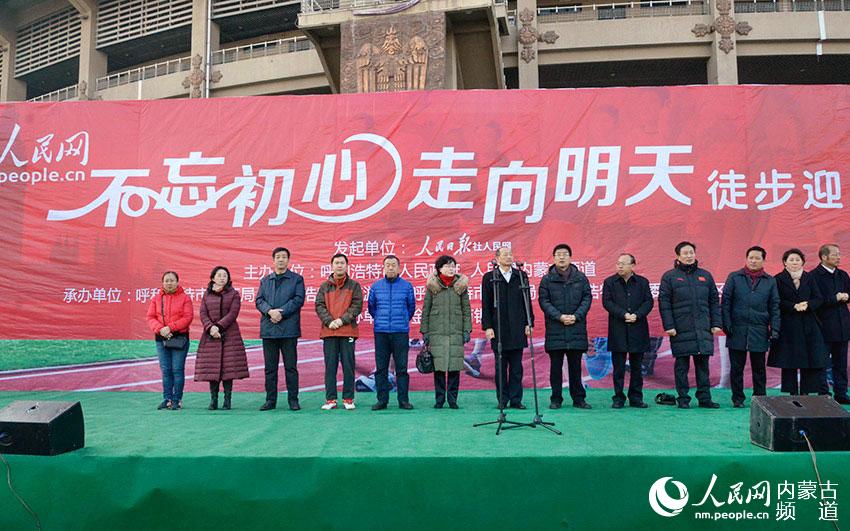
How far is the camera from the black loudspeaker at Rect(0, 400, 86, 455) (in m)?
2.47

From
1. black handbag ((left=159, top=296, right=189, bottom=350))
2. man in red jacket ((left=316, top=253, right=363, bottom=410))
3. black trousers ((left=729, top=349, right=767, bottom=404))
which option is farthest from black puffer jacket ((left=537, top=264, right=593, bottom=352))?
black handbag ((left=159, top=296, right=189, bottom=350))

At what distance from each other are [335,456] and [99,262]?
423 cm

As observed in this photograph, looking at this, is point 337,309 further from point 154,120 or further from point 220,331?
point 154,120

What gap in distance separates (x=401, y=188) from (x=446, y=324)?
60.3 inches

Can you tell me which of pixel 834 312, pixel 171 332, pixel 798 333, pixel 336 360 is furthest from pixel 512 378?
pixel 171 332

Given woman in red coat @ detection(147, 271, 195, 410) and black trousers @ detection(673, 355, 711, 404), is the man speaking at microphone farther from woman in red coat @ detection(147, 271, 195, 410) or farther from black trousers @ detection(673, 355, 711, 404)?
woman in red coat @ detection(147, 271, 195, 410)

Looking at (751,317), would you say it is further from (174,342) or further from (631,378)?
(174,342)

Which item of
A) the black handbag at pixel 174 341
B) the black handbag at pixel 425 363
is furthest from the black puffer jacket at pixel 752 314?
the black handbag at pixel 174 341

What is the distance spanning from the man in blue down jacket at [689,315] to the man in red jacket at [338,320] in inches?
91.7

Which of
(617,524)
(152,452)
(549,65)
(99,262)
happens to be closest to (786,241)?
(617,524)

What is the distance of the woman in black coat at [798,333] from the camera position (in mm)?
4426

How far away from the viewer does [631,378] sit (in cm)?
447

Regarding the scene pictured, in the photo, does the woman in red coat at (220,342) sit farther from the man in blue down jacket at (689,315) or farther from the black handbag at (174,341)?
the man in blue down jacket at (689,315)

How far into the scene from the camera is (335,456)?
2359 millimetres
